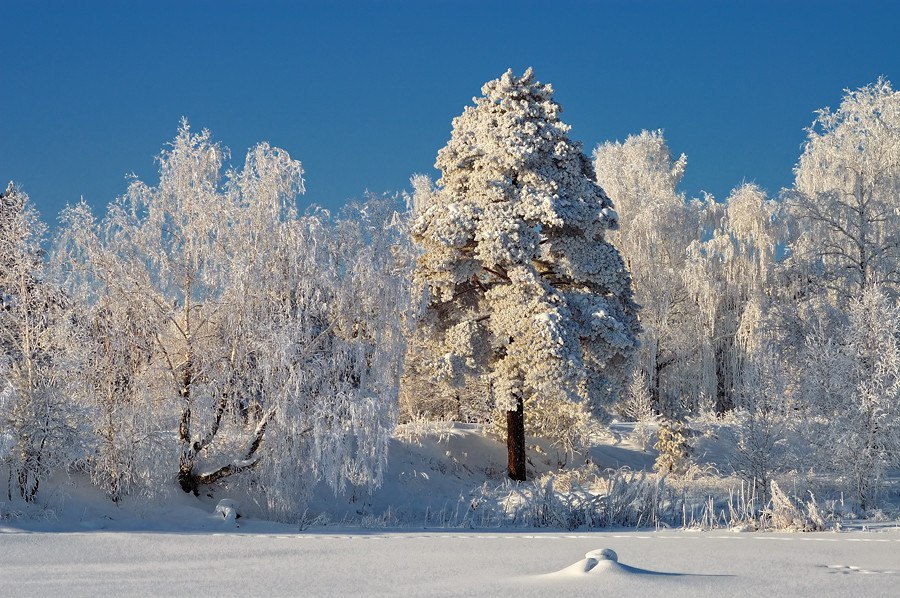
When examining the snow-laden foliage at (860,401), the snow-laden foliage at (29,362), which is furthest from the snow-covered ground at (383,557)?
the snow-laden foliage at (860,401)

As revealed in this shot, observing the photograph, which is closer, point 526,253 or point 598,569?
point 598,569

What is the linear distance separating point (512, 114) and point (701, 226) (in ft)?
57.3

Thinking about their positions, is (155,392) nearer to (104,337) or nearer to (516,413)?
(104,337)

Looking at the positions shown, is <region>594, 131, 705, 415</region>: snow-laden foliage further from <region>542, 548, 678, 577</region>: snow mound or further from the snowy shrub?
<region>542, 548, 678, 577</region>: snow mound

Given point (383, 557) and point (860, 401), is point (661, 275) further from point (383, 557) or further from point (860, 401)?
point (383, 557)

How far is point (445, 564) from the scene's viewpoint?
7.89m

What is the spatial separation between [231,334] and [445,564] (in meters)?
6.81

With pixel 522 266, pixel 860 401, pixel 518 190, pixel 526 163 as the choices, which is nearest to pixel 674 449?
pixel 860 401

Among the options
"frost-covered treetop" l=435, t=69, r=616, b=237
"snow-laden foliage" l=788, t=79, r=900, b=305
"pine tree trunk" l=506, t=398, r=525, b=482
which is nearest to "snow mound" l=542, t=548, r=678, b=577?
"frost-covered treetop" l=435, t=69, r=616, b=237

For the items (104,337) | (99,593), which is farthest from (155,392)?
(99,593)

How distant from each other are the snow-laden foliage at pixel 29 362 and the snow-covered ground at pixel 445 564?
1656 mm

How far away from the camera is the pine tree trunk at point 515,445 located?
66.5ft

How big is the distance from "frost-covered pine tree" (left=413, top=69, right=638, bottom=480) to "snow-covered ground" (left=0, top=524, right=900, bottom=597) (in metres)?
8.96

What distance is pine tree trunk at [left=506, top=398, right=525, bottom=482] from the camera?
2028 centimetres
